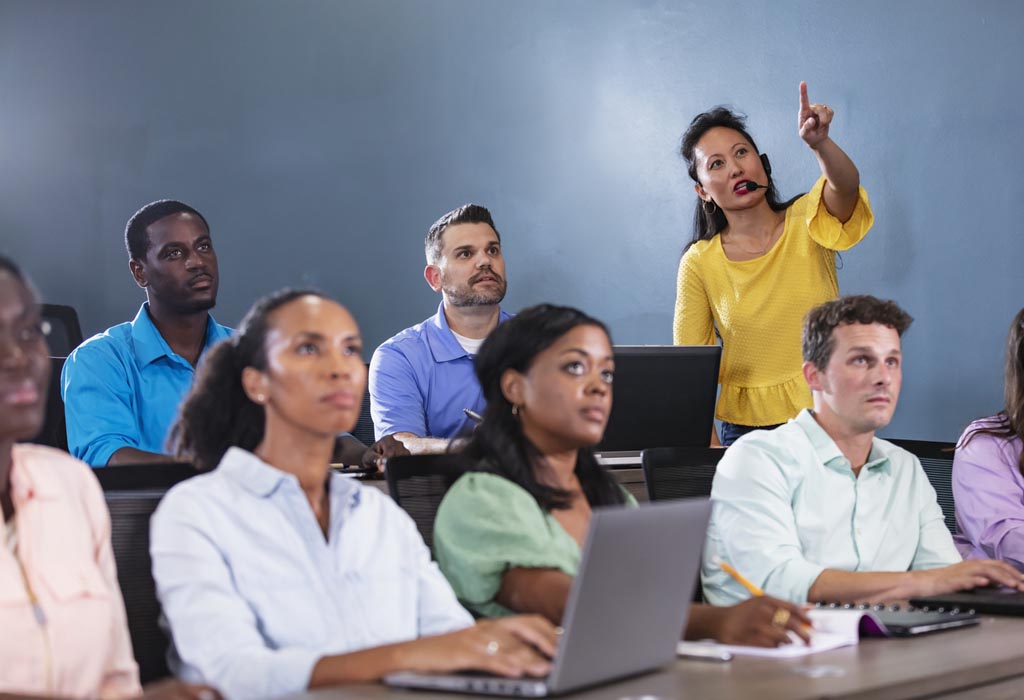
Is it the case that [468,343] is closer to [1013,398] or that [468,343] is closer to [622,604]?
[1013,398]

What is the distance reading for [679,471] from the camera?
2.72 metres

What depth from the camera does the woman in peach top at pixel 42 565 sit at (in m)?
1.55

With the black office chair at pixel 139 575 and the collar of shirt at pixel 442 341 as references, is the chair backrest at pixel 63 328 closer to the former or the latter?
the collar of shirt at pixel 442 341

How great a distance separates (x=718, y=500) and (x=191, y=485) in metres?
1.10

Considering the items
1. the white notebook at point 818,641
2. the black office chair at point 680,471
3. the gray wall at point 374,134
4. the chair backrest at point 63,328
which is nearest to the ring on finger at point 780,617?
the white notebook at point 818,641

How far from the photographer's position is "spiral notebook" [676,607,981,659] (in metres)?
1.81

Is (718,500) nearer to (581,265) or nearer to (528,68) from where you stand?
(581,265)

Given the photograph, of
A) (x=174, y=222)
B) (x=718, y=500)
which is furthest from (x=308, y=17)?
(x=718, y=500)

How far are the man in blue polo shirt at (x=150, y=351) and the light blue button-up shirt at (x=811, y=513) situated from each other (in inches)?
50.1

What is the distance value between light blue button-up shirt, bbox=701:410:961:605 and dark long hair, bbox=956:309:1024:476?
44cm

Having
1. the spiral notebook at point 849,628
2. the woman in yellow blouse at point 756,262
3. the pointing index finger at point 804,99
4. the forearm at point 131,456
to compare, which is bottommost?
the spiral notebook at point 849,628

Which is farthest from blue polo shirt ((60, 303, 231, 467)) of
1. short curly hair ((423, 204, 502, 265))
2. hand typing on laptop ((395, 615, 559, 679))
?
hand typing on laptop ((395, 615, 559, 679))

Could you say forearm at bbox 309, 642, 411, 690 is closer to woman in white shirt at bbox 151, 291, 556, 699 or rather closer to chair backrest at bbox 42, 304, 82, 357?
woman in white shirt at bbox 151, 291, 556, 699

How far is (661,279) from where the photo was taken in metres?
4.95
